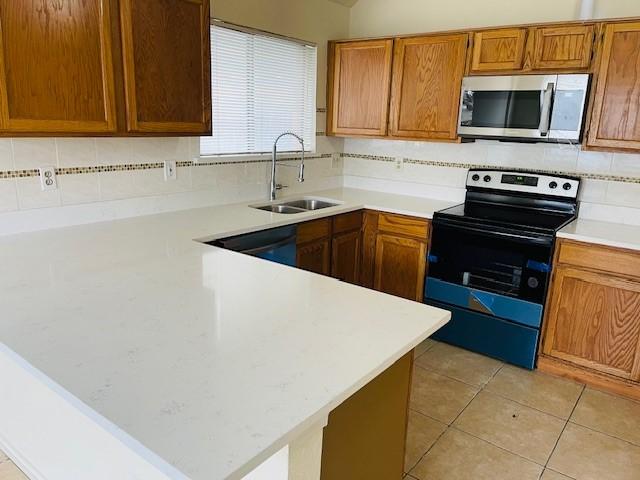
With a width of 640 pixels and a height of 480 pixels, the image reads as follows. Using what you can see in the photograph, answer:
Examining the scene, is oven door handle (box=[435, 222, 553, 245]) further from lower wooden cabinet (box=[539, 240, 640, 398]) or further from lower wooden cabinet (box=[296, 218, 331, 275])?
lower wooden cabinet (box=[296, 218, 331, 275])

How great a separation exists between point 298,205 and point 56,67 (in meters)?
1.96

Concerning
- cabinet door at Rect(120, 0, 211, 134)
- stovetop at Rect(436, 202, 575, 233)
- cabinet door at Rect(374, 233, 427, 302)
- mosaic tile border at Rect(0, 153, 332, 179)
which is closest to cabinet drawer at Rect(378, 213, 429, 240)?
cabinet door at Rect(374, 233, 427, 302)

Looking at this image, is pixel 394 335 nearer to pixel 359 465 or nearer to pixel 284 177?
A: pixel 359 465

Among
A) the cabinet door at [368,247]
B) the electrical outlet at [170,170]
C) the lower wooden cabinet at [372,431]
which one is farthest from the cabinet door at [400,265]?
the lower wooden cabinet at [372,431]

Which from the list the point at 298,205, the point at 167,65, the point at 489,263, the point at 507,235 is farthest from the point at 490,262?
the point at 167,65

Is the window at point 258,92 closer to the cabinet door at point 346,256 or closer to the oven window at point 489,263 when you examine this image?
the cabinet door at point 346,256

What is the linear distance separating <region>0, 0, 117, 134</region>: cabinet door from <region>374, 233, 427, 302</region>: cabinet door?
2.01 m

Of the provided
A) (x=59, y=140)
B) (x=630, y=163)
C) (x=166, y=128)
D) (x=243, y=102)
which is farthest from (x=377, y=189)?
(x=59, y=140)

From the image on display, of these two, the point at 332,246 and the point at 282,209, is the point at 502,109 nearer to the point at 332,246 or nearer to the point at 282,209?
the point at 332,246

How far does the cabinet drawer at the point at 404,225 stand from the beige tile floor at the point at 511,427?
2.76ft

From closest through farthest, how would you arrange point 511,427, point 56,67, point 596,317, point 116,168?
point 56,67
point 511,427
point 116,168
point 596,317

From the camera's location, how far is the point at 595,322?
9.08ft

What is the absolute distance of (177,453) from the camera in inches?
33.7

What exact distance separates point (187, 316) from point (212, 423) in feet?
1.77
